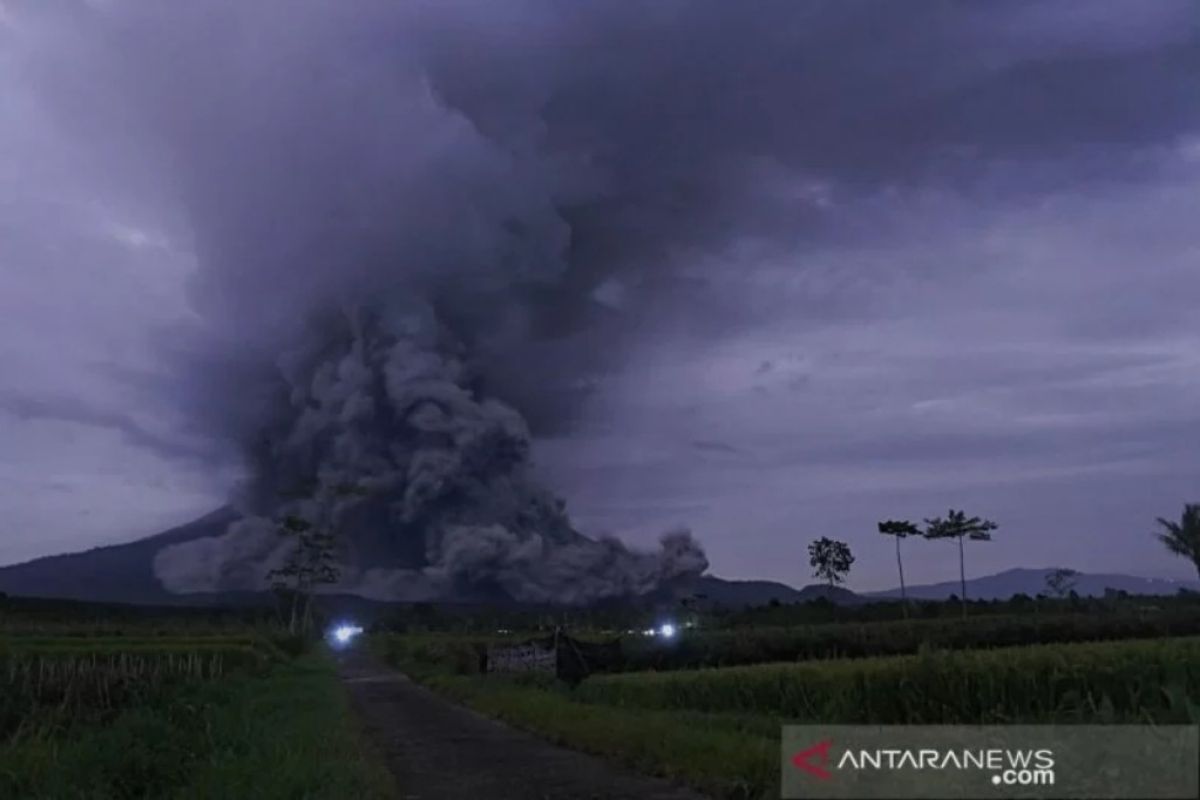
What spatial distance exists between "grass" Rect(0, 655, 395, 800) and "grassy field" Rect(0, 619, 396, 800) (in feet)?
0.07

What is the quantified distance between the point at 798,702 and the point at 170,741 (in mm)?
10433

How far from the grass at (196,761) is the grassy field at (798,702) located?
314 cm

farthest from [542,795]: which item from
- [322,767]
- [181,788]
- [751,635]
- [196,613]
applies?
[196,613]

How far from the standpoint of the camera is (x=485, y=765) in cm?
1406

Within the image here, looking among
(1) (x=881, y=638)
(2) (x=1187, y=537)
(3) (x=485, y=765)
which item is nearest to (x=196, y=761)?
(3) (x=485, y=765)

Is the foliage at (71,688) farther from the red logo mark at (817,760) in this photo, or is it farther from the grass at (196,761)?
the red logo mark at (817,760)

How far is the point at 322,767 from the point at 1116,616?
47392 mm

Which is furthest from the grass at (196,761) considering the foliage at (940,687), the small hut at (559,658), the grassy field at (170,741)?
the small hut at (559,658)

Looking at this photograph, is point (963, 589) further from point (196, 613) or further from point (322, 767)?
point (196, 613)

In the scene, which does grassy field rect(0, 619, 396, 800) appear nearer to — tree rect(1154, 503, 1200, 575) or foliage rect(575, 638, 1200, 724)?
foliage rect(575, 638, 1200, 724)

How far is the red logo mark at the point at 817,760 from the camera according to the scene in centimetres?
629

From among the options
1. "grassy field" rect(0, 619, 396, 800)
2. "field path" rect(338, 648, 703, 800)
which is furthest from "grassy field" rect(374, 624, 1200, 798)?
"grassy field" rect(0, 619, 396, 800)

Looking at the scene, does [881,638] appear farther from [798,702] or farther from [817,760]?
[817,760]

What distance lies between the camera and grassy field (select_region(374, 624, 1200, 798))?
420 inches
